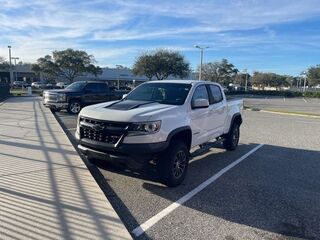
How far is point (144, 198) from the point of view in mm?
5195

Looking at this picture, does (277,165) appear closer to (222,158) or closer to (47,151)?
(222,158)

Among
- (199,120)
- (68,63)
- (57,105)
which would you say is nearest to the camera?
(199,120)

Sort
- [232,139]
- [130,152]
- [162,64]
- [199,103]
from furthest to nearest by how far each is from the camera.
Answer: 1. [162,64]
2. [232,139]
3. [199,103]
4. [130,152]

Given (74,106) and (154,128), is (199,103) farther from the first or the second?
(74,106)

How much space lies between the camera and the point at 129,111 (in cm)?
555

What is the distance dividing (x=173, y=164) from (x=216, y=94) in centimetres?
296

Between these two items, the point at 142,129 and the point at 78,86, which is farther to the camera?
the point at 78,86

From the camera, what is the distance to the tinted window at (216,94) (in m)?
7.67

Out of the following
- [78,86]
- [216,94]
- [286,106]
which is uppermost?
[216,94]

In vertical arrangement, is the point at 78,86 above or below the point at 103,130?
above

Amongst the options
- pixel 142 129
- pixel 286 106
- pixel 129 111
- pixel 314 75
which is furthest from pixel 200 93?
pixel 314 75

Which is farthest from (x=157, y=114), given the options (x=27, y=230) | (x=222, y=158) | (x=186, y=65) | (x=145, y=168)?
(x=186, y=65)

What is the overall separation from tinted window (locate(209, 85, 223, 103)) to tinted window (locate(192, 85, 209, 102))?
36cm

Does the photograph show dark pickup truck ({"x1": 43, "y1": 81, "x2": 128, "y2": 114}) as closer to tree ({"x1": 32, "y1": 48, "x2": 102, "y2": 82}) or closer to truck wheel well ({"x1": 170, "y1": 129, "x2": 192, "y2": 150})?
truck wheel well ({"x1": 170, "y1": 129, "x2": 192, "y2": 150})
